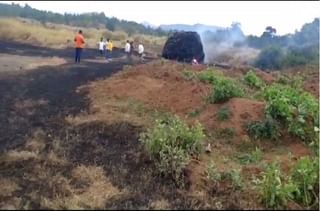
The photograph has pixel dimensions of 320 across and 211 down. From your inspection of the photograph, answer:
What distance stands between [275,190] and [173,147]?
1734 mm

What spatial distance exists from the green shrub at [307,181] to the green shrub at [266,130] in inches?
77.8

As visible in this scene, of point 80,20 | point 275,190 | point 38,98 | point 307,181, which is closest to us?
point 275,190

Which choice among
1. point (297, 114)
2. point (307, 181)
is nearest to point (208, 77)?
point (297, 114)

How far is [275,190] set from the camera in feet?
19.5

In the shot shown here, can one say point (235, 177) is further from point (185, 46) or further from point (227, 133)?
point (185, 46)

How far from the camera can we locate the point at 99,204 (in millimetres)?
5953

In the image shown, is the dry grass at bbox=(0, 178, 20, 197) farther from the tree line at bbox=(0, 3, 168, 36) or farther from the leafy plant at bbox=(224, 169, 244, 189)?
the tree line at bbox=(0, 3, 168, 36)

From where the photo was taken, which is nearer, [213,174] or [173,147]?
[213,174]

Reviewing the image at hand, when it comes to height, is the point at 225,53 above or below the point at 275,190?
below

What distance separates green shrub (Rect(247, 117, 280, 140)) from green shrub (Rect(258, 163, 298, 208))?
93.3 inches

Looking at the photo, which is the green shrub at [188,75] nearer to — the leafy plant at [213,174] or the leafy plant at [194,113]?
the leafy plant at [194,113]

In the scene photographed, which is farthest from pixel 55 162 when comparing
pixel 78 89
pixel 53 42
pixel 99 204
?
pixel 53 42

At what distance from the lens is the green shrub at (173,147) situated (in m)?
6.89

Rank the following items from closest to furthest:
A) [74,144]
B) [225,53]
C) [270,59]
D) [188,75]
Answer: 1. [74,144]
2. [188,75]
3. [270,59]
4. [225,53]
